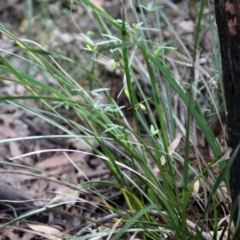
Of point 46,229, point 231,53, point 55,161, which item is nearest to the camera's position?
point 231,53

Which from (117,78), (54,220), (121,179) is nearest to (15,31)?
(117,78)

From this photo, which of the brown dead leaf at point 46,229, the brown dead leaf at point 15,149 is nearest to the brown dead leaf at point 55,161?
the brown dead leaf at point 15,149

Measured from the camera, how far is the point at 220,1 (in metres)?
1.01

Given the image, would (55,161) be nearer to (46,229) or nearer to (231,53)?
(46,229)

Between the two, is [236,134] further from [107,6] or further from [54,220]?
[107,6]

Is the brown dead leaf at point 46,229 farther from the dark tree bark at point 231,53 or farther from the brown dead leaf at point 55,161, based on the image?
the dark tree bark at point 231,53

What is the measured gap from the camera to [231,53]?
103cm

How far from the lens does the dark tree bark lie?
101 centimetres

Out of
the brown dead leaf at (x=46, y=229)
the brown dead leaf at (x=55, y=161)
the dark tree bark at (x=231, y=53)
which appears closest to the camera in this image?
the dark tree bark at (x=231, y=53)

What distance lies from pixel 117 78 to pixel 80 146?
437 mm

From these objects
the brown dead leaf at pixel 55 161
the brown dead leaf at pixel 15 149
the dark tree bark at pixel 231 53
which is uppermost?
the dark tree bark at pixel 231 53

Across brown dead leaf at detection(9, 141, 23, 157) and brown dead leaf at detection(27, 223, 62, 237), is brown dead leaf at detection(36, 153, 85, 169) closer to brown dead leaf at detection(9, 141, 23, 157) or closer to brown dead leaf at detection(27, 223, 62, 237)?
brown dead leaf at detection(9, 141, 23, 157)

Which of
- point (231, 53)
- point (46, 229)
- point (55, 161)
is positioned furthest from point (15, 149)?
point (231, 53)

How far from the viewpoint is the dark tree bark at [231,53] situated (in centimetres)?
101
